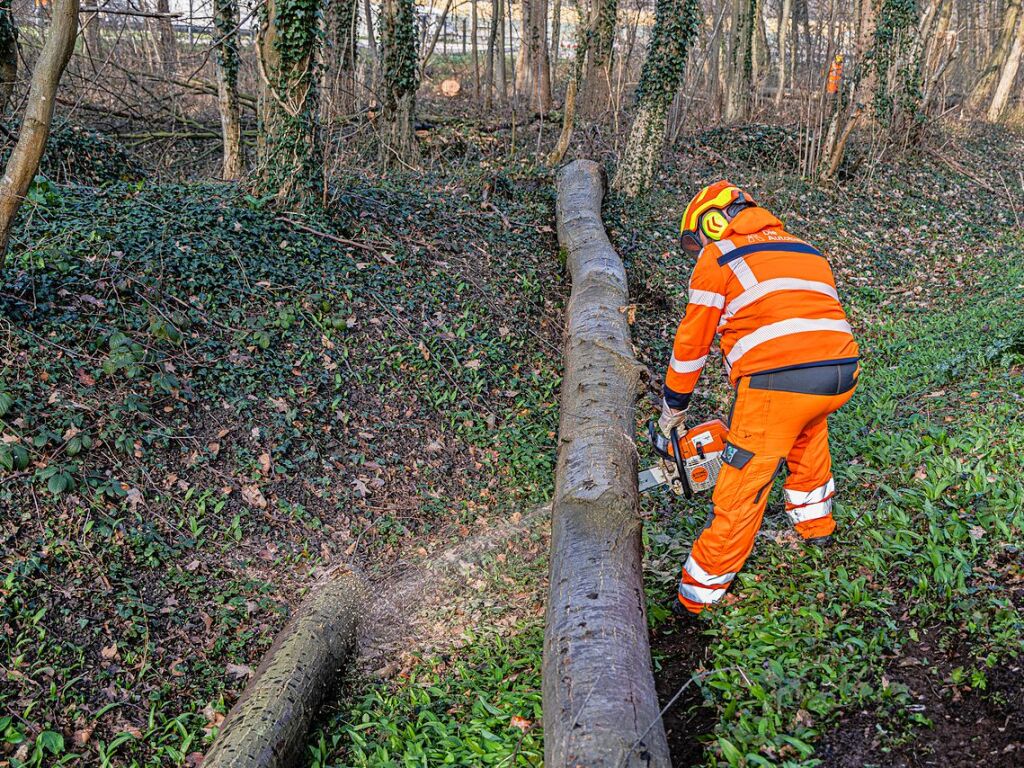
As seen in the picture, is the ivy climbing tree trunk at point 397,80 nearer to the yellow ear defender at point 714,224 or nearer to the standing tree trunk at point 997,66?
the yellow ear defender at point 714,224

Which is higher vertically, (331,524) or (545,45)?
(545,45)

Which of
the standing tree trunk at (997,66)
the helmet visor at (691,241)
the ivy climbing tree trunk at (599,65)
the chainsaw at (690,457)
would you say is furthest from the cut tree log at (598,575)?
the standing tree trunk at (997,66)

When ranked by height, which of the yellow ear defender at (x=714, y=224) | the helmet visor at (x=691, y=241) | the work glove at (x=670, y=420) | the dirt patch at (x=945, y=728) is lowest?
the dirt patch at (x=945, y=728)

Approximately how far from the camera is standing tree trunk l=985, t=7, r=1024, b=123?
56.4 feet

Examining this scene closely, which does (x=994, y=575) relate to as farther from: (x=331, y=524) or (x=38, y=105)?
(x=38, y=105)

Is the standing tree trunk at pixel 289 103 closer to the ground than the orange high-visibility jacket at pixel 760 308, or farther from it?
farther from it

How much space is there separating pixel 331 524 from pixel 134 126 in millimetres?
9646

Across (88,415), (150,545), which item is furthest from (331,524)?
(88,415)

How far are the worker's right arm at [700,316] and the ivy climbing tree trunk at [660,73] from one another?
6.39 metres

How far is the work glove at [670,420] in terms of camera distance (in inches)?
171

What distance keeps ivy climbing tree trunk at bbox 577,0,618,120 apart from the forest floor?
6.62 meters

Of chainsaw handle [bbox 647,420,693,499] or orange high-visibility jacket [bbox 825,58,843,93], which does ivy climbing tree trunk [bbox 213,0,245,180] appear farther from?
orange high-visibility jacket [bbox 825,58,843,93]

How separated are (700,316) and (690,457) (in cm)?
84

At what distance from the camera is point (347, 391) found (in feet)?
18.9
